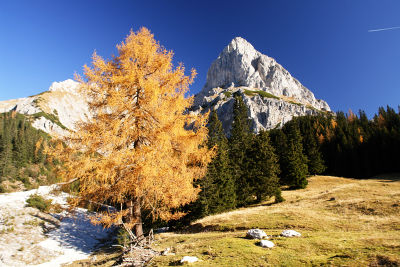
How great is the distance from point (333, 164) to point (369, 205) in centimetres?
5843

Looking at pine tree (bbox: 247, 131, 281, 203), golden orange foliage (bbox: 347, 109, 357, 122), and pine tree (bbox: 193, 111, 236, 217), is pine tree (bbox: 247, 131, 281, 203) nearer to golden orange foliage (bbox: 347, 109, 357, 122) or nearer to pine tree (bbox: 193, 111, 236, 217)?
pine tree (bbox: 193, 111, 236, 217)

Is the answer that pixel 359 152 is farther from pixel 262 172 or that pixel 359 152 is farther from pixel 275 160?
pixel 262 172

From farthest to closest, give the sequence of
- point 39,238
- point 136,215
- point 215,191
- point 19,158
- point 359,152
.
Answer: point 19,158 → point 359,152 → point 215,191 → point 39,238 → point 136,215

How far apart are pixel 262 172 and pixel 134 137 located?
1216 inches

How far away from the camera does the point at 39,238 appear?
2653 cm

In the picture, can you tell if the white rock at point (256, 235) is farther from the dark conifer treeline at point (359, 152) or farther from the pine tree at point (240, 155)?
the dark conifer treeline at point (359, 152)

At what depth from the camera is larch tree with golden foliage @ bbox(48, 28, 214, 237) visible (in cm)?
929

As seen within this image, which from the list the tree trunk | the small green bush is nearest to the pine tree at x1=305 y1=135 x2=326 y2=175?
the tree trunk

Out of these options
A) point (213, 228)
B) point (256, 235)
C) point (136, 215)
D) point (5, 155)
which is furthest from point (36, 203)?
point (5, 155)

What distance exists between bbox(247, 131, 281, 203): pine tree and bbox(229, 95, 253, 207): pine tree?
1303mm

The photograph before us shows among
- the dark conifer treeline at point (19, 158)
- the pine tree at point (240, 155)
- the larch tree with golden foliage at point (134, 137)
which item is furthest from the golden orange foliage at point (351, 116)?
the dark conifer treeline at point (19, 158)

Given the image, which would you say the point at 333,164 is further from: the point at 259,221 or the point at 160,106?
the point at 160,106

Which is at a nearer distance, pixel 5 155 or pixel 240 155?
pixel 240 155

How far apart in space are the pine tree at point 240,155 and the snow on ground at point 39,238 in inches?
955
